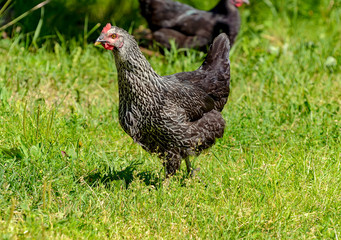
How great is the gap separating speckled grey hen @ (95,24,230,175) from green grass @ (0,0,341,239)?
0.81 ft

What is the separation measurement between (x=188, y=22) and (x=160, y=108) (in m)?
3.67

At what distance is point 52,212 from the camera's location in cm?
318

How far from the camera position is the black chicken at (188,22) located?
7.06 m

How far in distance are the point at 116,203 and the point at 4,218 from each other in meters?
0.80

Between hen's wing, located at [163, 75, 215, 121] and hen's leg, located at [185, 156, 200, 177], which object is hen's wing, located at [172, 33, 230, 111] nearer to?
hen's wing, located at [163, 75, 215, 121]

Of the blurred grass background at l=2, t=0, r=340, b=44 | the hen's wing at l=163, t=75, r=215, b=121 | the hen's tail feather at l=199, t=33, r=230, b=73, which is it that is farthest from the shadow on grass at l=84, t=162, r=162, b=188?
the blurred grass background at l=2, t=0, r=340, b=44

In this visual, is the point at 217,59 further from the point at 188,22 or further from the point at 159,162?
the point at 188,22

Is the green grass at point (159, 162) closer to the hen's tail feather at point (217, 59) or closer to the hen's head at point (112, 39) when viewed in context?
the hen's tail feather at point (217, 59)

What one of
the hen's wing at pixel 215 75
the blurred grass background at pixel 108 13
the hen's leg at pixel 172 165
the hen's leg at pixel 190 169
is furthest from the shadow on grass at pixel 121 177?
the blurred grass background at pixel 108 13

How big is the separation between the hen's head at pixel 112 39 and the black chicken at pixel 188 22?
3.46 metres

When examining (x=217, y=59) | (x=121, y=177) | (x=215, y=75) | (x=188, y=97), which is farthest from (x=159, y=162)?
(x=217, y=59)

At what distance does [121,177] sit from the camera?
399 cm

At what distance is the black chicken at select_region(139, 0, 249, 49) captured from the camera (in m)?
7.06

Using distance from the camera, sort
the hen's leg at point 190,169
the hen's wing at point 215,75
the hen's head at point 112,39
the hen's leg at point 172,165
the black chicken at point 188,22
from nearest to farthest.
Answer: the hen's head at point 112,39, the hen's leg at point 172,165, the hen's leg at point 190,169, the hen's wing at point 215,75, the black chicken at point 188,22
